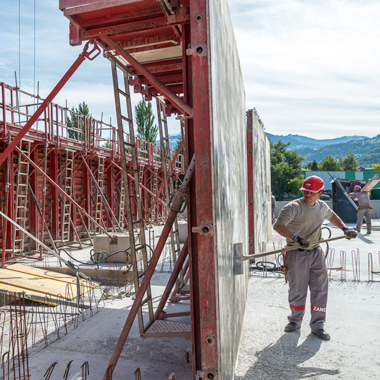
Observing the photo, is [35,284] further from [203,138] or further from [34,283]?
[203,138]

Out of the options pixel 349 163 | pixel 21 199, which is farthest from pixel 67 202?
pixel 349 163

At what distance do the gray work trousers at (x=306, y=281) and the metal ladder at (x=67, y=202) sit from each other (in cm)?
948

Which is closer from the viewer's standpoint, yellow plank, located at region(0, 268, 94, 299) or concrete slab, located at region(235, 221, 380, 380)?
concrete slab, located at region(235, 221, 380, 380)

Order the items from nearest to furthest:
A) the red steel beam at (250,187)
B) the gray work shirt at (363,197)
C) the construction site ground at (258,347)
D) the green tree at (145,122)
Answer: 1. the construction site ground at (258,347)
2. the red steel beam at (250,187)
3. the gray work shirt at (363,197)
4. the green tree at (145,122)

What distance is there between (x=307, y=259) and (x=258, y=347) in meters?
1.26

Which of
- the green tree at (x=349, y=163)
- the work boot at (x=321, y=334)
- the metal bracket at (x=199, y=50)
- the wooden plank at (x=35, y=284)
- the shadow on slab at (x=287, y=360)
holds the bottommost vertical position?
the shadow on slab at (x=287, y=360)

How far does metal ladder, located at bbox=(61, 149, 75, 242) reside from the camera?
1211 cm

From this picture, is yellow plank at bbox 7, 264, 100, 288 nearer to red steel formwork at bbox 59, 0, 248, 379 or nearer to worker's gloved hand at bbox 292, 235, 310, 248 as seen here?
red steel formwork at bbox 59, 0, 248, 379

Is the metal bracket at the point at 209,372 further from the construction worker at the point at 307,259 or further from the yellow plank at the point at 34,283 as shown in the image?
the yellow plank at the point at 34,283

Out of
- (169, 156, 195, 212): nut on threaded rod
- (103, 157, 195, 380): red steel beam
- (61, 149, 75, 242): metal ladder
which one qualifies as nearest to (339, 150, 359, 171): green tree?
(61, 149, 75, 242): metal ladder

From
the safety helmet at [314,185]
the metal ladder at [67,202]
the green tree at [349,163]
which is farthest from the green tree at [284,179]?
the safety helmet at [314,185]

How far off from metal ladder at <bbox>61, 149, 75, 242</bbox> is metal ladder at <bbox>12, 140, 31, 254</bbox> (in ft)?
4.82

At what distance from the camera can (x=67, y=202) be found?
12.8 m

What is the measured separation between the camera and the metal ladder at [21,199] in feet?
32.1
